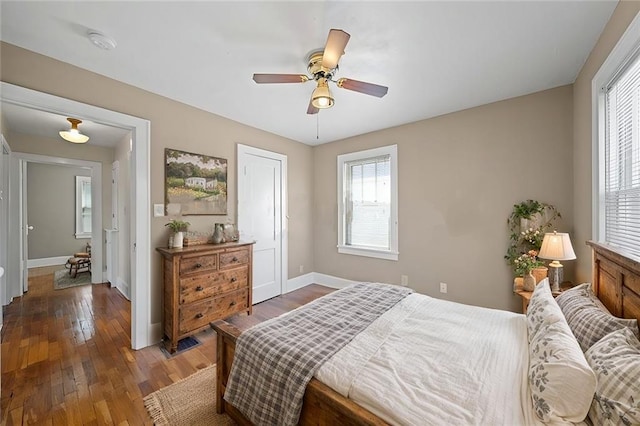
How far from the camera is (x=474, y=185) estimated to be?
9.95ft

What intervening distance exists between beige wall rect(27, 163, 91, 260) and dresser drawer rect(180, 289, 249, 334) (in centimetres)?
548

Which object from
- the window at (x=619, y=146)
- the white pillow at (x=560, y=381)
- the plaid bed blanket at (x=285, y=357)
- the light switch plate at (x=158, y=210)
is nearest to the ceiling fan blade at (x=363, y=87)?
the window at (x=619, y=146)

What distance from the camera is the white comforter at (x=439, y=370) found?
94cm

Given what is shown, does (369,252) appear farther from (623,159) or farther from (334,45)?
(334,45)

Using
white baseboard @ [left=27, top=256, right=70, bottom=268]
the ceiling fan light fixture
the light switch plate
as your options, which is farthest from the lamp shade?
white baseboard @ [left=27, top=256, right=70, bottom=268]

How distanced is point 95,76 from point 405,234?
12.5 feet

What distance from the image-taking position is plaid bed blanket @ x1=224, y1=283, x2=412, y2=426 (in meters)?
1.19

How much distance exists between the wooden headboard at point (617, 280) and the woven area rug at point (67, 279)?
21.3ft

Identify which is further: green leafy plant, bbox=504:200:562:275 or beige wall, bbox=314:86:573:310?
beige wall, bbox=314:86:573:310

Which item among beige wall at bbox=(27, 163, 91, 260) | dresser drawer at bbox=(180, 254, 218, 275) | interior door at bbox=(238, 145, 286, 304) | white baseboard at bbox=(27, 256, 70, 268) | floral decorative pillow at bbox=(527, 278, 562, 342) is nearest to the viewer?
floral decorative pillow at bbox=(527, 278, 562, 342)

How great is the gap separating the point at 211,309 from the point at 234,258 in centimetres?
59

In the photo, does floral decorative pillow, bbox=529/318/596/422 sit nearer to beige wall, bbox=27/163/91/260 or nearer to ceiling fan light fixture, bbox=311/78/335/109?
ceiling fan light fixture, bbox=311/78/335/109

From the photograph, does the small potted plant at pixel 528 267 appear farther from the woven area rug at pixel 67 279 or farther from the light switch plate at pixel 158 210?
the woven area rug at pixel 67 279

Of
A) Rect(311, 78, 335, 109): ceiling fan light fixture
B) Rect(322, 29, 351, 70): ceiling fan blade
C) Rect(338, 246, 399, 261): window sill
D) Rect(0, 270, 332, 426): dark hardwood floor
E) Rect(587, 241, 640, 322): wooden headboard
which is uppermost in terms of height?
Rect(322, 29, 351, 70): ceiling fan blade
